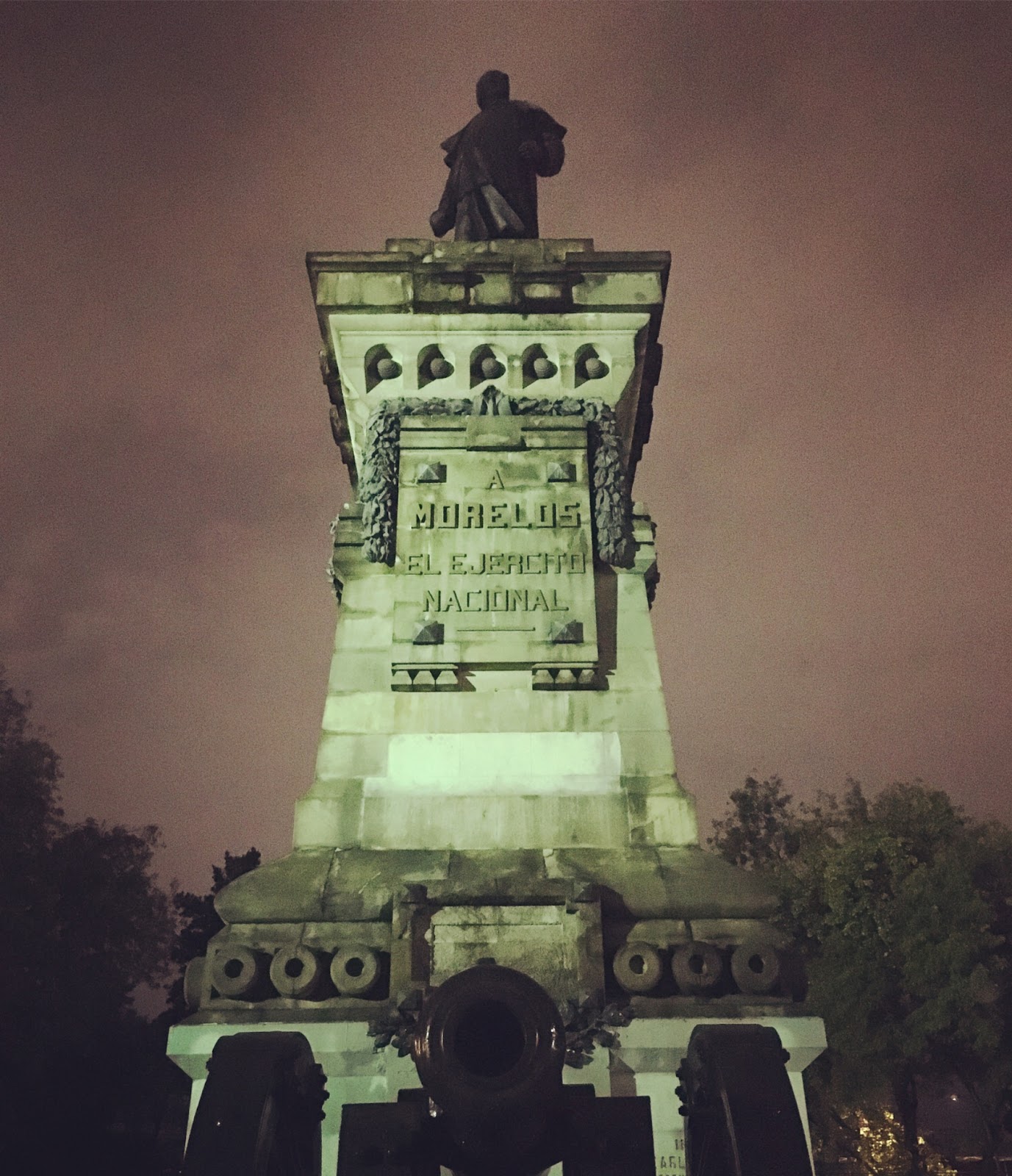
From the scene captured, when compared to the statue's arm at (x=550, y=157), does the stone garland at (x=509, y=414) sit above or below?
below

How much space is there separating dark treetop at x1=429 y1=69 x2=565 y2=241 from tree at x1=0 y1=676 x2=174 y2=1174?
19.6 m

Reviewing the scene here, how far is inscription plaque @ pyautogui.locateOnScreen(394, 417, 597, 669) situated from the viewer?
336 inches

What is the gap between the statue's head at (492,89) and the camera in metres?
12.6

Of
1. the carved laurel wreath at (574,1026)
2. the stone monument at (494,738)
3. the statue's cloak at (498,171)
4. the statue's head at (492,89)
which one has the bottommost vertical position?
the carved laurel wreath at (574,1026)

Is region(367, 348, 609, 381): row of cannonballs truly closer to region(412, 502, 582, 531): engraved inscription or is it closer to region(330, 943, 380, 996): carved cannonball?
region(412, 502, 582, 531): engraved inscription

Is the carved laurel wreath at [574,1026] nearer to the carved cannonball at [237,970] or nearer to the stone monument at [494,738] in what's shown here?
the stone monument at [494,738]

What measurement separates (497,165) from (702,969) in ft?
30.1

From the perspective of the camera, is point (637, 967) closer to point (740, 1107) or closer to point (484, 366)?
point (740, 1107)

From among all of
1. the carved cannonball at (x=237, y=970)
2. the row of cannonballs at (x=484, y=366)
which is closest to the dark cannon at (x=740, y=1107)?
the carved cannonball at (x=237, y=970)

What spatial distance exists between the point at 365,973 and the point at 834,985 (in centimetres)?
2311

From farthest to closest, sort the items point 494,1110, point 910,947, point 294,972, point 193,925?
point 193,925 → point 910,947 → point 294,972 → point 494,1110

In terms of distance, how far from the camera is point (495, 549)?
889 centimetres

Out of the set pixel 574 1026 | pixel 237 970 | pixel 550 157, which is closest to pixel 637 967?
pixel 574 1026

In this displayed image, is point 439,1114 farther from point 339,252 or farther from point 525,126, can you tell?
point 525,126
